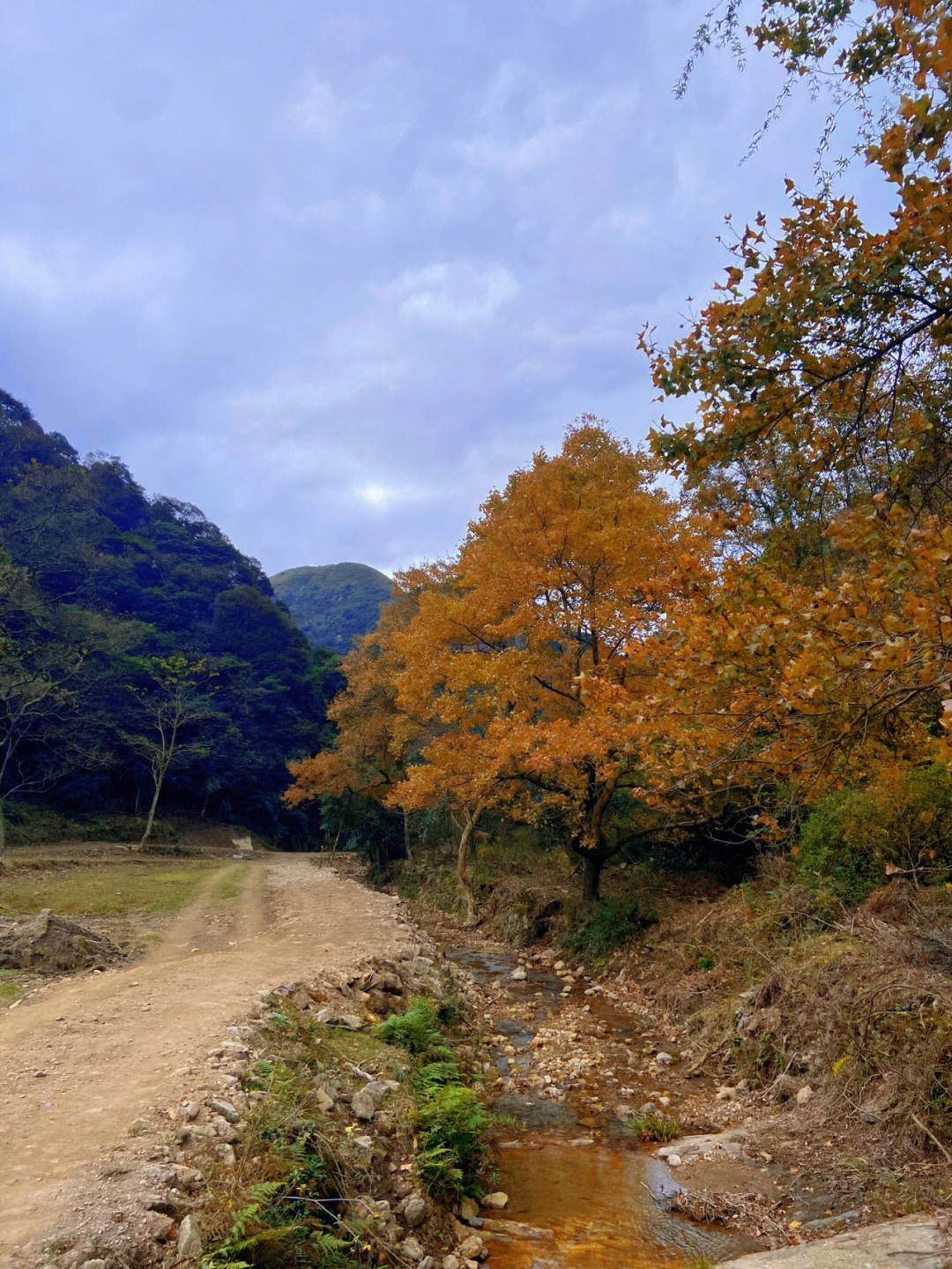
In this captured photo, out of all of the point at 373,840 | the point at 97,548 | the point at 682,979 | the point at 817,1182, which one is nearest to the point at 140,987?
the point at 817,1182

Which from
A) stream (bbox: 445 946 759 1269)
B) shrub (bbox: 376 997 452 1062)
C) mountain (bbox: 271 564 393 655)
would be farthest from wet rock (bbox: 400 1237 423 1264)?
mountain (bbox: 271 564 393 655)

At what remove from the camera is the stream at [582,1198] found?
493 centimetres

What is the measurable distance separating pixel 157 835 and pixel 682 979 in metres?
35.7

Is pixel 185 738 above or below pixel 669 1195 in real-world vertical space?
above

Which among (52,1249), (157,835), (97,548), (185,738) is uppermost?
(97,548)

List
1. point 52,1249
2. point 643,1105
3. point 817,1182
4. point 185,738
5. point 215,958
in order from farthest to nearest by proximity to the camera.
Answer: point 185,738, point 215,958, point 643,1105, point 817,1182, point 52,1249

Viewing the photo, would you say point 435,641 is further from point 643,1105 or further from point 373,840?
point 373,840

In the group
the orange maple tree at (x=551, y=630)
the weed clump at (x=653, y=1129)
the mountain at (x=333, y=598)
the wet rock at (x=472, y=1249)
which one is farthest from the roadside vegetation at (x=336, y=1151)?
the mountain at (x=333, y=598)

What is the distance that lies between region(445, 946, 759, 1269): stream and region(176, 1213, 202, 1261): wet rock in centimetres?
228

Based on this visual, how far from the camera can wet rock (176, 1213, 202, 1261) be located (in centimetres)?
367

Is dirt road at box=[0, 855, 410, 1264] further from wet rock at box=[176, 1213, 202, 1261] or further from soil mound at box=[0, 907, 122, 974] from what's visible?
wet rock at box=[176, 1213, 202, 1261]

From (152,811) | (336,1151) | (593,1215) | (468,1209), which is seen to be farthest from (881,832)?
(152,811)

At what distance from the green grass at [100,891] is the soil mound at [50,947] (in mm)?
4524

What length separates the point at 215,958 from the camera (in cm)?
1030
